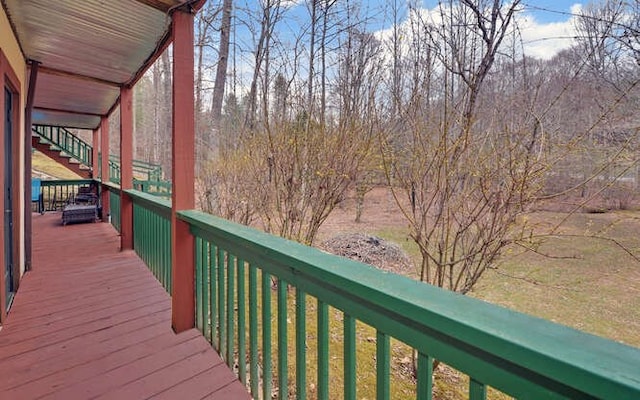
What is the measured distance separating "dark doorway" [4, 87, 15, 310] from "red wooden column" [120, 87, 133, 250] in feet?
5.21

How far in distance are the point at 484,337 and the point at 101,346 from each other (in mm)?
2699

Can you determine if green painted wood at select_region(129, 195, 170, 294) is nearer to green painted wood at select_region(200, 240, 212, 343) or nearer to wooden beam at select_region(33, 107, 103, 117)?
green painted wood at select_region(200, 240, 212, 343)

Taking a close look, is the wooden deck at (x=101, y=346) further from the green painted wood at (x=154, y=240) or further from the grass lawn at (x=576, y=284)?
the grass lawn at (x=576, y=284)

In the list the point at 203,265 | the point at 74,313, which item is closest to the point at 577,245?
the point at 203,265

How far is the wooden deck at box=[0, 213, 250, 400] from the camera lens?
6.56 ft

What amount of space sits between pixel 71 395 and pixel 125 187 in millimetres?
3895

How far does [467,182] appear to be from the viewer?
10.1 ft

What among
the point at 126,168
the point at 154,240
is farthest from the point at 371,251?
the point at 126,168

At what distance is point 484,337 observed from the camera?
0.77 m

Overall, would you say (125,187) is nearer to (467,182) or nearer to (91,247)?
(91,247)

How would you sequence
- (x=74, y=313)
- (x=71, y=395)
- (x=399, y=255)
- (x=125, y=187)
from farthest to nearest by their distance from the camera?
(x=399, y=255) < (x=125, y=187) < (x=74, y=313) < (x=71, y=395)

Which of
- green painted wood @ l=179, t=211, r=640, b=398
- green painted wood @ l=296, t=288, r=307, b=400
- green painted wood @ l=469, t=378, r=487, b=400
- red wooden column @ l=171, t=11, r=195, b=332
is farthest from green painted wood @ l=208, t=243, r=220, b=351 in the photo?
green painted wood @ l=469, t=378, r=487, b=400

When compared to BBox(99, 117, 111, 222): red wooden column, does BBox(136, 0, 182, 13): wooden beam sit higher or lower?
higher

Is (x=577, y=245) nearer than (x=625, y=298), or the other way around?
(x=625, y=298)
